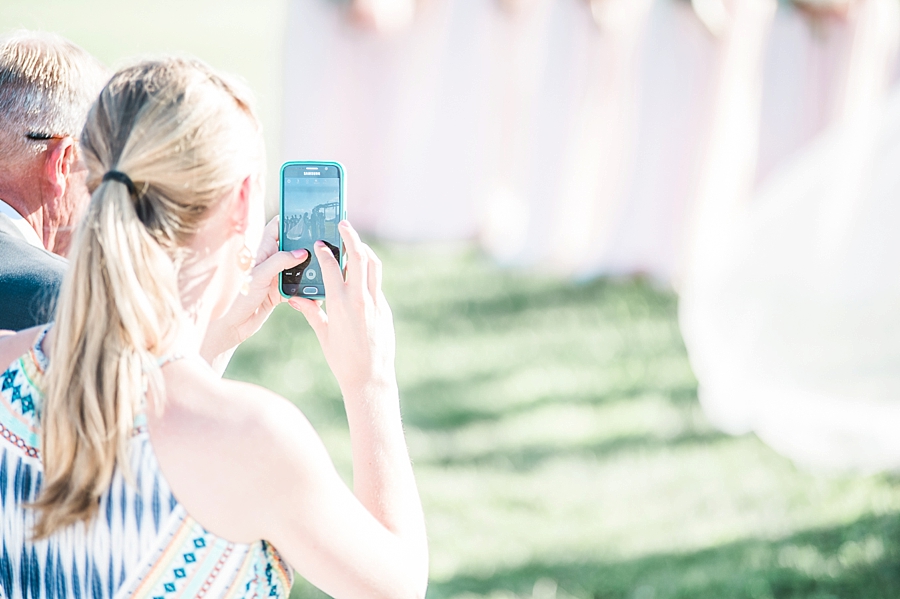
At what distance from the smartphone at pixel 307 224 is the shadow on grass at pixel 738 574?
2108 millimetres

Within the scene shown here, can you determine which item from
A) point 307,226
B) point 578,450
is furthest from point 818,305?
point 307,226

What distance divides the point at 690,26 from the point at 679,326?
90.8 inches

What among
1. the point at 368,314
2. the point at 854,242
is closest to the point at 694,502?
the point at 854,242

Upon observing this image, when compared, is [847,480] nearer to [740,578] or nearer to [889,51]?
[740,578]

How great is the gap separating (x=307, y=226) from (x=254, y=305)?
16cm

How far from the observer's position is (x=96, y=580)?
1208mm

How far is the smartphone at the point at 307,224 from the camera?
1590mm

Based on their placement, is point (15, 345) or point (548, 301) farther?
point (548, 301)

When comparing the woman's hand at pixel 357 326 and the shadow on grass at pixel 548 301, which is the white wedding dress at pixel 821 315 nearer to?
the shadow on grass at pixel 548 301

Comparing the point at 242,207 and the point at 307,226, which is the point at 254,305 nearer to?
the point at 307,226

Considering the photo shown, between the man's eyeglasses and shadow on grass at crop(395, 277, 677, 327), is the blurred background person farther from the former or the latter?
the man's eyeglasses

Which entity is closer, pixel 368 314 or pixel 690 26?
pixel 368 314

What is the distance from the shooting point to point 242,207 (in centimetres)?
131

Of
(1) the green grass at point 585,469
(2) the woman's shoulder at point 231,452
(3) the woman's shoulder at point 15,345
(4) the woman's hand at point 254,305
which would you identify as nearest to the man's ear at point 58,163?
(4) the woman's hand at point 254,305
